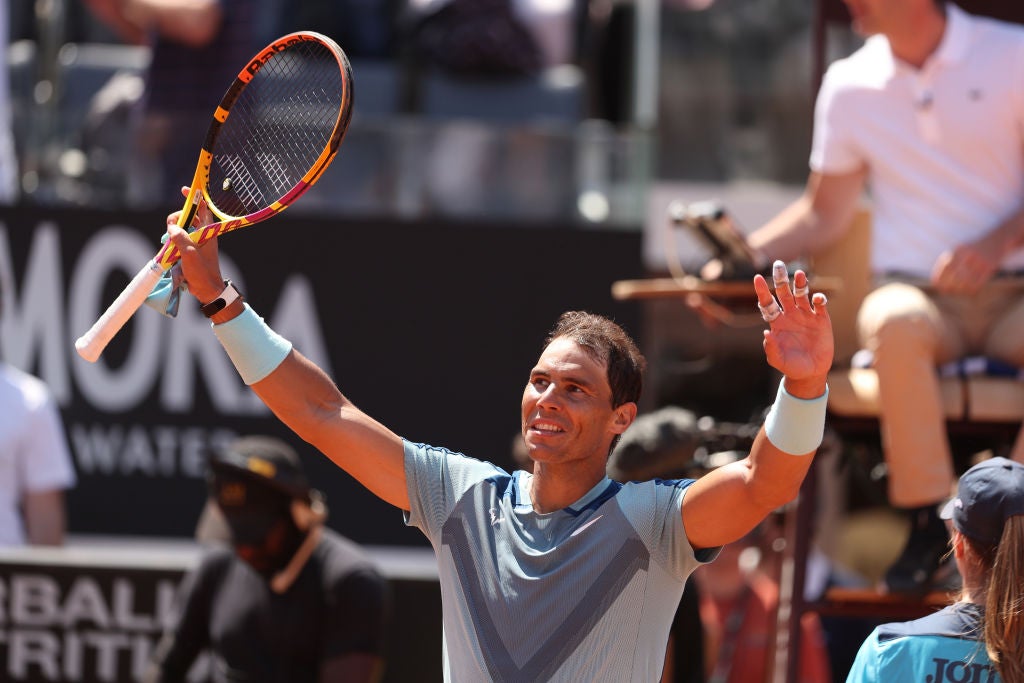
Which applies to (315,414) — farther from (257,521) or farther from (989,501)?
(257,521)

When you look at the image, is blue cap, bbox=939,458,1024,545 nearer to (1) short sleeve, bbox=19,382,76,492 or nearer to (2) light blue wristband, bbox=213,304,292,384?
(2) light blue wristband, bbox=213,304,292,384

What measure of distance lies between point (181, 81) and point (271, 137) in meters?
3.49

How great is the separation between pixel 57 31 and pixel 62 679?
3.57 metres

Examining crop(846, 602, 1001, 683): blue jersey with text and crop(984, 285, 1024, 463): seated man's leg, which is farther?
A: crop(984, 285, 1024, 463): seated man's leg

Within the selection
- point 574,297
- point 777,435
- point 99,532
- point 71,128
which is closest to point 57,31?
point 71,128

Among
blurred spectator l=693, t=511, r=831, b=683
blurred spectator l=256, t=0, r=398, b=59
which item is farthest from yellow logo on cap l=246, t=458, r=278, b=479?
blurred spectator l=256, t=0, r=398, b=59

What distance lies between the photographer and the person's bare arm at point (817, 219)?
4.54 meters

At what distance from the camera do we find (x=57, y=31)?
24.7 feet

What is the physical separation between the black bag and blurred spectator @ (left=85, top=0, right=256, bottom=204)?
975 mm

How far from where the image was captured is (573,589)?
276 cm

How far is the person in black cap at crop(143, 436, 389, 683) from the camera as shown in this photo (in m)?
4.70

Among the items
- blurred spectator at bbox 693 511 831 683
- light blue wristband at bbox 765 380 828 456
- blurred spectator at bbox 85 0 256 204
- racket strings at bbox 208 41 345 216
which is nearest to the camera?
light blue wristband at bbox 765 380 828 456

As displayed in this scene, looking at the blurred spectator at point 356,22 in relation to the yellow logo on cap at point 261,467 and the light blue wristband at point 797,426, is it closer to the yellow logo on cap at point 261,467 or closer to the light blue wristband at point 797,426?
the yellow logo on cap at point 261,467

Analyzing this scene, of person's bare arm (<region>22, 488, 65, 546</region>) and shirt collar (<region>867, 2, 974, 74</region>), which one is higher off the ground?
shirt collar (<region>867, 2, 974, 74</region>)
